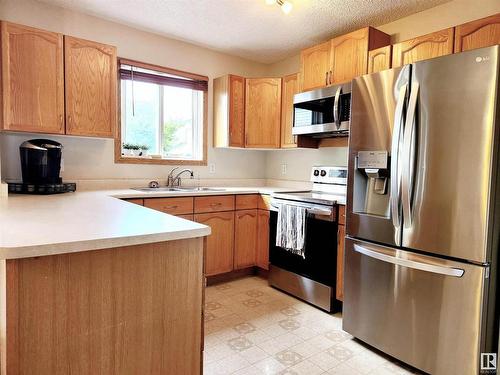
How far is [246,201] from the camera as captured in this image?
3.21 meters

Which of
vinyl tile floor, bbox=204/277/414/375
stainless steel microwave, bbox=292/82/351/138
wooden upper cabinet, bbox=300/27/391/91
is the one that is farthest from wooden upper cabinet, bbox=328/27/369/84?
vinyl tile floor, bbox=204/277/414/375

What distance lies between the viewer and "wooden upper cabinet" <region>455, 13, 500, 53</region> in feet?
6.25

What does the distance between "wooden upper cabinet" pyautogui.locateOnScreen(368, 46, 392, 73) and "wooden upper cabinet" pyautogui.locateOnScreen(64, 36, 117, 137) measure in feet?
6.79

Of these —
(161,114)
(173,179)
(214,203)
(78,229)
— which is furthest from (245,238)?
(78,229)

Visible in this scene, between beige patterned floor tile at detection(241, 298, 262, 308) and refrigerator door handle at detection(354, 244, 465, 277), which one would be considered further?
beige patterned floor tile at detection(241, 298, 262, 308)

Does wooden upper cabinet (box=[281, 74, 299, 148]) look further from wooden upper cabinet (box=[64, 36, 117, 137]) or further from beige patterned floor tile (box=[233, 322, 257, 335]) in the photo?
beige patterned floor tile (box=[233, 322, 257, 335])

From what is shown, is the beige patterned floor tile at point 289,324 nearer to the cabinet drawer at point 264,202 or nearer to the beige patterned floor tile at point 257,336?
the beige patterned floor tile at point 257,336

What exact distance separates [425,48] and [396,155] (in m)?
0.93

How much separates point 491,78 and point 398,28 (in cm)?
151

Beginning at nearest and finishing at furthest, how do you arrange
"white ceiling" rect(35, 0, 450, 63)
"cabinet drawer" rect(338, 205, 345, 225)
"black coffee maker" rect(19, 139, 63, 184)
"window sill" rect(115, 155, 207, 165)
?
"black coffee maker" rect(19, 139, 63, 184) → "cabinet drawer" rect(338, 205, 345, 225) → "white ceiling" rect(35, 0, 450, 63) → "window sill" rect(115, 155, 207, 165)

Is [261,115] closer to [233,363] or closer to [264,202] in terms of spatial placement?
[264,202]

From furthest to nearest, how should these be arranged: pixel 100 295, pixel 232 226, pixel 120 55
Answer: pixel 232 226 < pixel 120 55 < pixel 100 295

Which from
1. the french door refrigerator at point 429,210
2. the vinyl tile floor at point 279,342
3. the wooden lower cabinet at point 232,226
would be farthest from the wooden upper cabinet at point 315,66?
the vinyl tile floor at point 279,342

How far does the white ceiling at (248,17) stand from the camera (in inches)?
99.2
